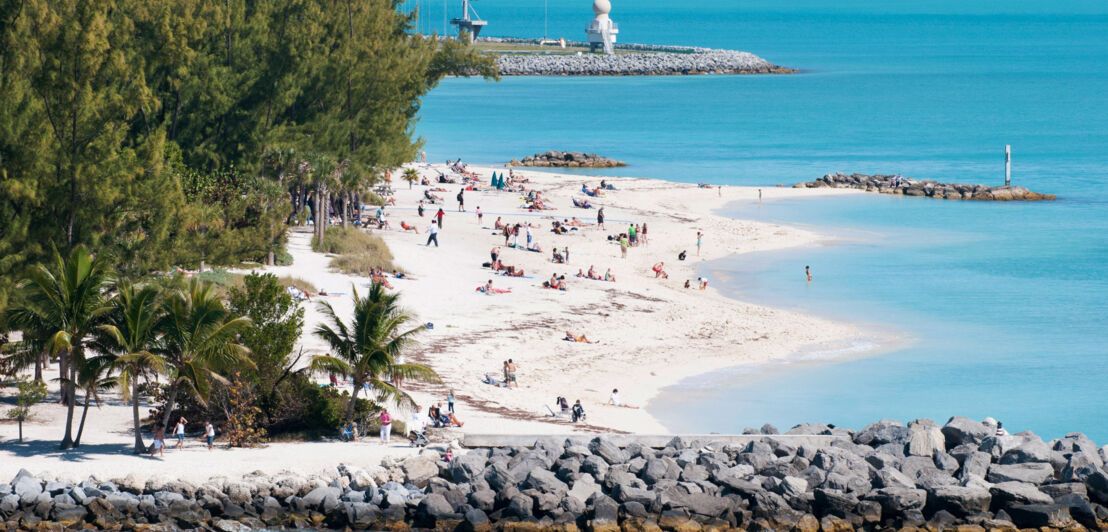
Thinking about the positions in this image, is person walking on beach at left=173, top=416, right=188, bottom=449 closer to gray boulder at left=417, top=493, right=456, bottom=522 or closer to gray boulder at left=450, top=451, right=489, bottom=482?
gray boulder at left=417, top=493, right=456, bottom=522

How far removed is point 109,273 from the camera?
24.3 m

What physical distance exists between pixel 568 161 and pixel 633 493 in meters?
68.3

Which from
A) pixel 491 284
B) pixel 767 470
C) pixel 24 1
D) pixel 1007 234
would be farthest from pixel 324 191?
pixel 1007 234

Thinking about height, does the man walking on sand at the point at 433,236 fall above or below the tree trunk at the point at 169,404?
above

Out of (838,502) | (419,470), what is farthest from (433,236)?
(838,502)

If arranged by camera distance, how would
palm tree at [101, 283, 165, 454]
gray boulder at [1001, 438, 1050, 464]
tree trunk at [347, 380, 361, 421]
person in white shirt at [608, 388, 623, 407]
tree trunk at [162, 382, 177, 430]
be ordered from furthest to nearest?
person in white shirt at [608, 388, 623, 407] → gray boulder at [1001, 438, 1050, 464] → tree trunk at [347, 380, 361, 421] → tree trunk at [162, 382, 177, 430] → palm tree at [101, 283, 165, 454]

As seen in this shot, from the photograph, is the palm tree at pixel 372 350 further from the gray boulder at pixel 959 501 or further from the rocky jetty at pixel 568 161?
the rocky jetty at pixel 568 161

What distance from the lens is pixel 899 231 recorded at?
6206cm

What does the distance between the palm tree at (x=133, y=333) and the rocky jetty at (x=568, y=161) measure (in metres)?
66.3

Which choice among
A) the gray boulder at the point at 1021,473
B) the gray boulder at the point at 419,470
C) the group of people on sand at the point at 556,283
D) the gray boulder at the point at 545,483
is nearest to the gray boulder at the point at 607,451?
the gray boulder at the point at 545,483

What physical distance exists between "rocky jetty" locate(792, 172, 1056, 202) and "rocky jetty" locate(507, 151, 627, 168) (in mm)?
16443

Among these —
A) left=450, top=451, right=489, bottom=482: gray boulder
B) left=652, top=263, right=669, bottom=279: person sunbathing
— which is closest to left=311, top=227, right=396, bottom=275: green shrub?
left=652, top=263, right=669, bottom=279: person sunbathing

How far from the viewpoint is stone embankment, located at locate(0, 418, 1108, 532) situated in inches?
872

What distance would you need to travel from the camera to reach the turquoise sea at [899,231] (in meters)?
32.8
